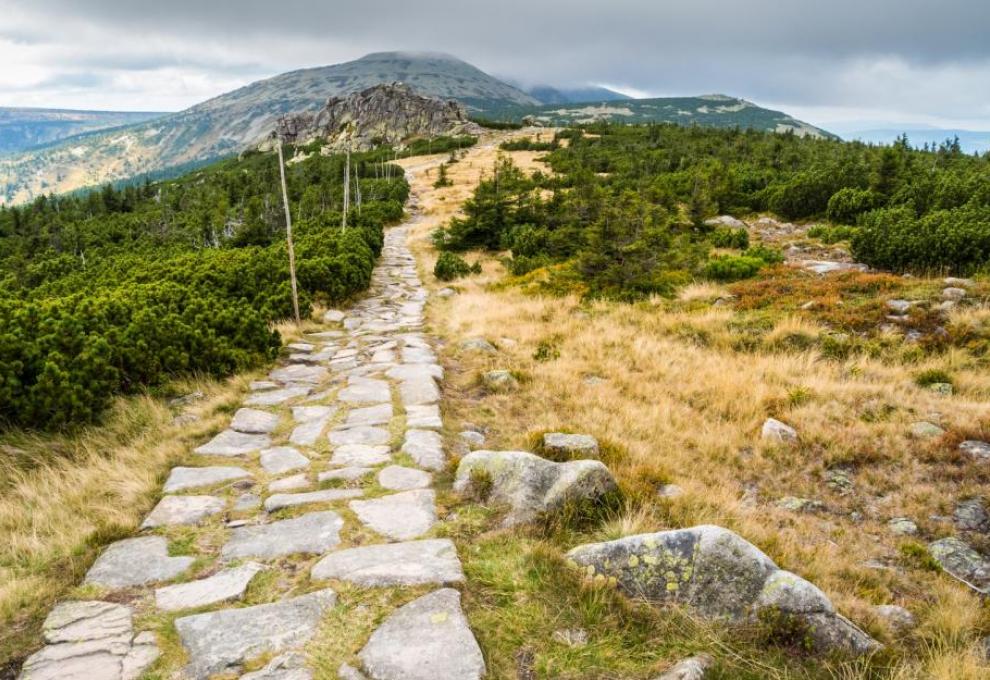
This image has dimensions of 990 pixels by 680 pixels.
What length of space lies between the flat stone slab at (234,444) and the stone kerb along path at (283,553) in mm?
19

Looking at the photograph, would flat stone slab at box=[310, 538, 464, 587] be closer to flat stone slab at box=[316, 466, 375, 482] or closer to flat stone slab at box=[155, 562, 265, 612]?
flat stone slab at box=[155, 562, 265, 612]

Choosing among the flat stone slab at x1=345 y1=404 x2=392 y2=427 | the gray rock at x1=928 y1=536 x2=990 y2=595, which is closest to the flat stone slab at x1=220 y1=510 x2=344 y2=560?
the flat stone slab at x1=345 y1=404 x2=392 y2=427

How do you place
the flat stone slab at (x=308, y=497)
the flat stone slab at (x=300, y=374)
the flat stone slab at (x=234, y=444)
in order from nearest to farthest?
1. the flat stone slab at (x=308, y=497)
2. the flat stone slab at (x=234, y=444)
3. the flat stone slab at (x=300, y=374)

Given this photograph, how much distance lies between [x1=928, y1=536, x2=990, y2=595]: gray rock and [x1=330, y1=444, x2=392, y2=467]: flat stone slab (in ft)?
14.4

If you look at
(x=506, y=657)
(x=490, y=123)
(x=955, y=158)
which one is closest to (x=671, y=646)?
(x=506, y=657)

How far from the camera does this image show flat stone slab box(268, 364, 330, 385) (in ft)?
25.3

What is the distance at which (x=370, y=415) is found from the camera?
6320 millimetres

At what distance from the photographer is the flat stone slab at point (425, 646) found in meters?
2.65

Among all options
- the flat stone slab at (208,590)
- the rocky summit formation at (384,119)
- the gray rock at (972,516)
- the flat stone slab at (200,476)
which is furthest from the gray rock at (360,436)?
the rocky summit formation at (384,119)

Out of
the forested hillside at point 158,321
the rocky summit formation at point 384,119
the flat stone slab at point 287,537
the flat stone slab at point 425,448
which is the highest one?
the rocky summit formation at point 384,119

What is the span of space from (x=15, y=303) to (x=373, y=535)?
6.42 metres

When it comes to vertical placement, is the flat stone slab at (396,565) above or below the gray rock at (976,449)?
above

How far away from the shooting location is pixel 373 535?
3.92 meters

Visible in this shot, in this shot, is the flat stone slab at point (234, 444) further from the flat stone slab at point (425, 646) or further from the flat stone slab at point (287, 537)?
the flat stone slab at point (425, 646)
